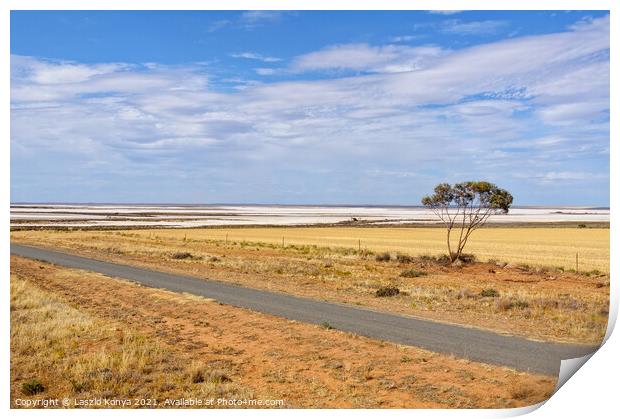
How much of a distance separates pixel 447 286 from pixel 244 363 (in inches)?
692

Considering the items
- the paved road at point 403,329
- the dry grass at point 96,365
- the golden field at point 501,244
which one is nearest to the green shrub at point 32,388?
the dry grass at point 96,365

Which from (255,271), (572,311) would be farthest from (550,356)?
(255,271)

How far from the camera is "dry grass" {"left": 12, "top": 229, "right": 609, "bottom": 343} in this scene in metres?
18.4

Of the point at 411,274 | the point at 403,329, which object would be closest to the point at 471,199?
the point at 411,274

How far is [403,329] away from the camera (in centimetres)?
1669

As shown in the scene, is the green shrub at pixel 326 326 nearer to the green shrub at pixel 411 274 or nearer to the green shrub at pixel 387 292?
the green shrub at pixel 387 292

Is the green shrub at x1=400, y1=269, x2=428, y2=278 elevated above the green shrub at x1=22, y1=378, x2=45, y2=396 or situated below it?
above

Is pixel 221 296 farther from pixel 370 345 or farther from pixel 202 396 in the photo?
pixel 202 396

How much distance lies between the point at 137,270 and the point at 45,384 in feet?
71.3

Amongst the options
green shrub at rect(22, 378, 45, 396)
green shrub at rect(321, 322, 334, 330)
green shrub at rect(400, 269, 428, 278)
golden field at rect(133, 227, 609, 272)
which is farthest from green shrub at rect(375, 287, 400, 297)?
golden field at rect(133, 227, 609, 272)

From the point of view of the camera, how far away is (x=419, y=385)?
11602 mm

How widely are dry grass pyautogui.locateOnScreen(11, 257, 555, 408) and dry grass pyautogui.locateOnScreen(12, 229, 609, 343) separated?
16.6 ft

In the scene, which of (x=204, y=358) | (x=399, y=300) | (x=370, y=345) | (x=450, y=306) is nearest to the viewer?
(x=204, y=358)

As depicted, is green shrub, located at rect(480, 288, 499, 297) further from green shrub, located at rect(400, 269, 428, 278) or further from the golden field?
the golden field
